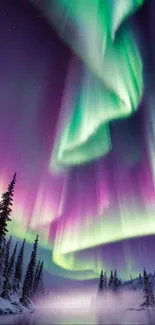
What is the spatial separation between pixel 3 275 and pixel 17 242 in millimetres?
21185

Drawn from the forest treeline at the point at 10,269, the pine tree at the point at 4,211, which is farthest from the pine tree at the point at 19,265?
the pine tree at the point at 4,211

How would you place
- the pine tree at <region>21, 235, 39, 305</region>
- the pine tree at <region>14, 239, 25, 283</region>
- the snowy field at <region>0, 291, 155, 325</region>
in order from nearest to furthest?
1. the snowy field at <region>0, 291, 155, 325</region>
2. the pine tree at <region>21, 235, 39, 305</region>
3. the pine tree at <region>14, 239, 25, 283</region>

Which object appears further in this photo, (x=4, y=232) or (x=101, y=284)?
(x=101, y=284)

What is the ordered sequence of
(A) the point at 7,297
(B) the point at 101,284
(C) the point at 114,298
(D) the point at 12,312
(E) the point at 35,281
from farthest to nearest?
(C) the point at 114,298 < (B) the point at 101,284 < (E) the point at 35,281 < (A) the point at 7,297 < (D) the point at 12,312

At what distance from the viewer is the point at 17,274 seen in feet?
236

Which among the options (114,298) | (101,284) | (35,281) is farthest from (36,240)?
(114,298)

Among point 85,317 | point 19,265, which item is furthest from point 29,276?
point 85,317

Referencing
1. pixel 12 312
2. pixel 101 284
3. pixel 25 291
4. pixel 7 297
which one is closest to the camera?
pixel 12 312

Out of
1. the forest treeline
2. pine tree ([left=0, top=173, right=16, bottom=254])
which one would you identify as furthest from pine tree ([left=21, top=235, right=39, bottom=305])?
pine tree ([left=0, top=173, right=16, bottom=254])

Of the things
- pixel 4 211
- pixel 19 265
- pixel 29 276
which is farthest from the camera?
pixel 19 265

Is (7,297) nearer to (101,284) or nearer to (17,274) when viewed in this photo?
(17,274)

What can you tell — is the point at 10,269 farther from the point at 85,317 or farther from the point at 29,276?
the point at 85,317

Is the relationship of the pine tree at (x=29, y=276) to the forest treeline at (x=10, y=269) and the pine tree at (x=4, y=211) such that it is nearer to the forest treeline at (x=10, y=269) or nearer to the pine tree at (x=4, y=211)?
the forest treeline at (x=10, y=269)

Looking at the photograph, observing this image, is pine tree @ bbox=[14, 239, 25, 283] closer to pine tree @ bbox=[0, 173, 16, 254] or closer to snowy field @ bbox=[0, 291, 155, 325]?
snowy field @ bbox=[0, 291, 155, 325]
